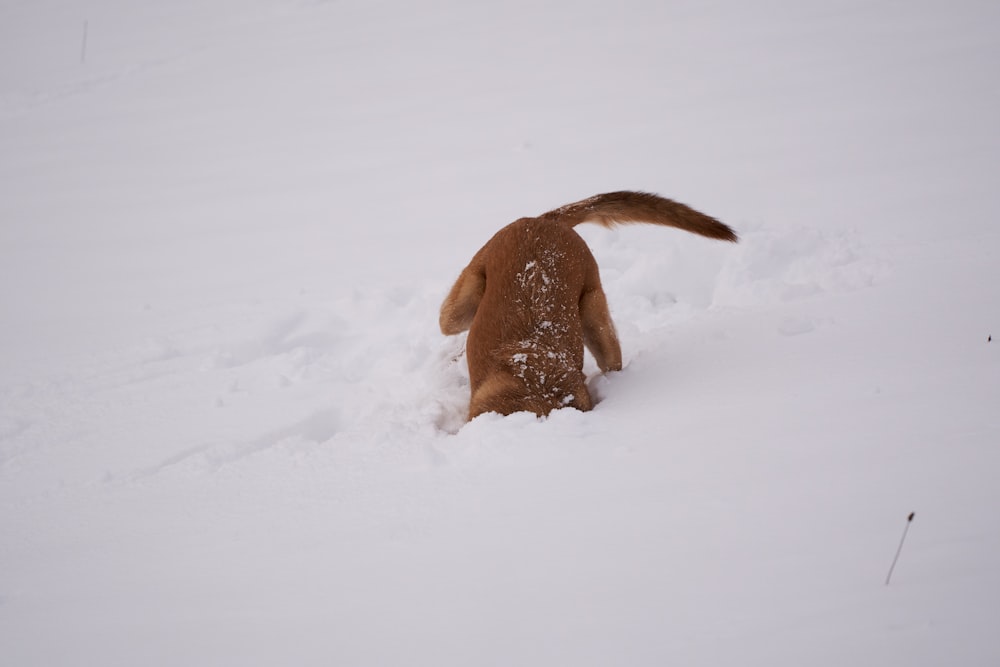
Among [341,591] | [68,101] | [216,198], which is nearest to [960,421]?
[341,591]

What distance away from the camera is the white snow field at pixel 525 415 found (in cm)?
191

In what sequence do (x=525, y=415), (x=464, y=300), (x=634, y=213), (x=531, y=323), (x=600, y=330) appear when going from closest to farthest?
1. (x=525, y=415)
2. (x=531, y=323)
3. (x=600, y=330)
4. (x=464, y=300)
5. (x=634, y=213)

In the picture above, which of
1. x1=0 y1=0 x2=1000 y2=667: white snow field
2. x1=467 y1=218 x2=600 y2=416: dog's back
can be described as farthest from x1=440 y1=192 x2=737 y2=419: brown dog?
x1=0 y1=0 x2=1000 y2=667: white snow field

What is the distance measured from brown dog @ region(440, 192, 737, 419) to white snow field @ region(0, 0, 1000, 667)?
289 mm

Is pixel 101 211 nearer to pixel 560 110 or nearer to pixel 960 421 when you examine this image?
pixel 560 110

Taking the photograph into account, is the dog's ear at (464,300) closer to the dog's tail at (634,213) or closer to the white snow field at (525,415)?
the white snow field at (525,415)

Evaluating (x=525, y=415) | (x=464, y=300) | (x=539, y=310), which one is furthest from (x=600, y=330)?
(x=525, y=415)

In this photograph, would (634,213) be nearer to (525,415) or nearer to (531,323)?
(531,323)

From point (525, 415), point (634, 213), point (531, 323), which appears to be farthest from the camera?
point (634, 213)

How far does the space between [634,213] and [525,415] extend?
1.90 m

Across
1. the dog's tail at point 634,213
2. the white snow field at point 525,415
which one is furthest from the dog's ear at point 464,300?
the dog's tail at point 634,213

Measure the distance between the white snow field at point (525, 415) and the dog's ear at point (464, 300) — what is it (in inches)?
8.7

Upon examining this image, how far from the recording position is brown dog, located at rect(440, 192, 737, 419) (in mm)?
3525

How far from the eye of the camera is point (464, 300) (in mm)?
4305
